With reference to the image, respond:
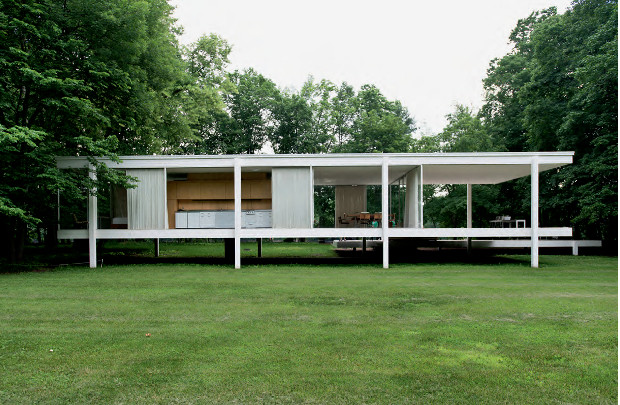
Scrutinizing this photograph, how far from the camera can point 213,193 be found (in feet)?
51.2

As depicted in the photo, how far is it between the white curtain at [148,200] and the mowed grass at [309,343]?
15.8ft

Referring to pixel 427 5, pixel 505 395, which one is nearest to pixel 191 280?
pixel 505 395

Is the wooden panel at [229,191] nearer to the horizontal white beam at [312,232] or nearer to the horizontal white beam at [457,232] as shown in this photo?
the horizontal white beam at [312,232]

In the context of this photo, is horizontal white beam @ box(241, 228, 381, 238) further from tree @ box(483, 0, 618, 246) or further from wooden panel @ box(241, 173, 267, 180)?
tree @ box(483, 0, 618, 246)

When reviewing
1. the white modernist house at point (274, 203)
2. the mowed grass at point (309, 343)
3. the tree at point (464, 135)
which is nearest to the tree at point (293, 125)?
the tree at point (464, 135)

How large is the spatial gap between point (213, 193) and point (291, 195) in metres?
3.15

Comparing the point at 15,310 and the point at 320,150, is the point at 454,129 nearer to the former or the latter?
the point at 320,150

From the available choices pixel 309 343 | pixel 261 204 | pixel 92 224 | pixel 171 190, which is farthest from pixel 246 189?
pixel 309 343

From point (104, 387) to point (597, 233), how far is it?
2502 centimetres

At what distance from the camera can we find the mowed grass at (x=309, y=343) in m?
3.67

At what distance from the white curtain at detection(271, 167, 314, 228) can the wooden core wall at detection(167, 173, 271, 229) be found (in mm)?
1428

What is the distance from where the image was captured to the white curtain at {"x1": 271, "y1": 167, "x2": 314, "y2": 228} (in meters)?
14.2

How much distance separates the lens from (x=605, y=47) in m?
15.9

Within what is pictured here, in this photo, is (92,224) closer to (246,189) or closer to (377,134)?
(246,189)
